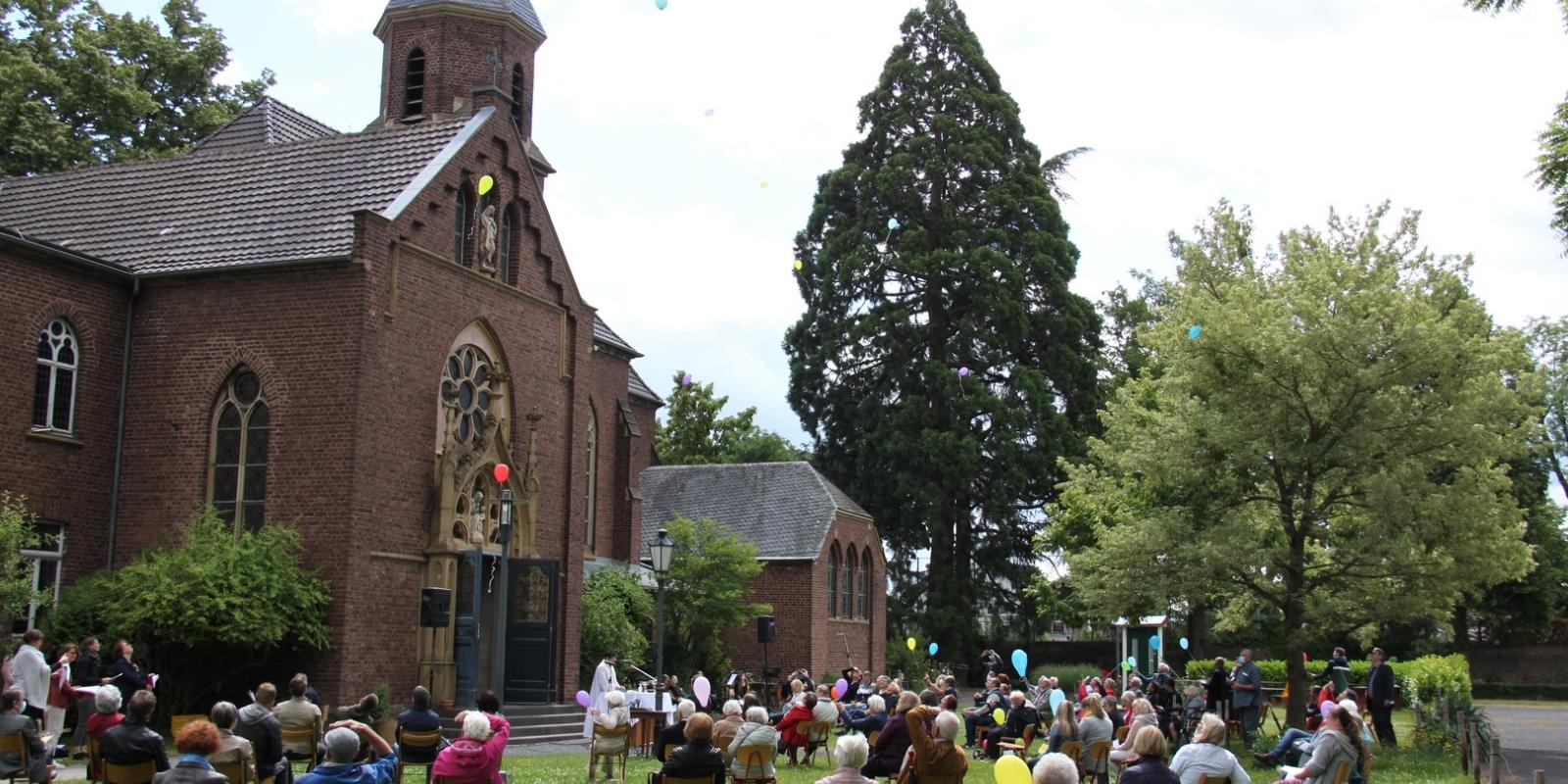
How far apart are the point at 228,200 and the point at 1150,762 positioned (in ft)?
65.4

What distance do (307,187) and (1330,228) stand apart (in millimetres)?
17334

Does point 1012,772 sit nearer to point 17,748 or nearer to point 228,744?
point 228,744

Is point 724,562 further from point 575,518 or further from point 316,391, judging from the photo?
point 316,391

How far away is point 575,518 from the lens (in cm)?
2816

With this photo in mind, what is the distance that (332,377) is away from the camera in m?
22.3

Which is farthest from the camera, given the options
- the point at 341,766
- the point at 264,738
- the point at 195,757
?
the point at 264,738

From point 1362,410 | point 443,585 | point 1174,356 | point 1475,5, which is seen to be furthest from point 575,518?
point 1475,5

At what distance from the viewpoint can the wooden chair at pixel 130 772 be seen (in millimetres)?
10258

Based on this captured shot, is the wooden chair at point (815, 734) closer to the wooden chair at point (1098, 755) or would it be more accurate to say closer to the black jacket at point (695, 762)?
the wooden chair at point (1098, 755)

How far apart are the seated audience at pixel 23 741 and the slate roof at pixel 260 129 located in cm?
1978

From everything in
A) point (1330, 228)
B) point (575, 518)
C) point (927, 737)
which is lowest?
point (927, 737)

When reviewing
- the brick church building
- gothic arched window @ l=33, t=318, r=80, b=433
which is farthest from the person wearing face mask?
gothic arched window @ l=33, t=318, r=80, b=433

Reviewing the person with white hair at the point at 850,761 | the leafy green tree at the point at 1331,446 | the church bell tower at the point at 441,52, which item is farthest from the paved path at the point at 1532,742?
the church bell tower at the point at 441,52

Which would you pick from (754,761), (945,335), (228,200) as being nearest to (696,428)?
(945,335)
